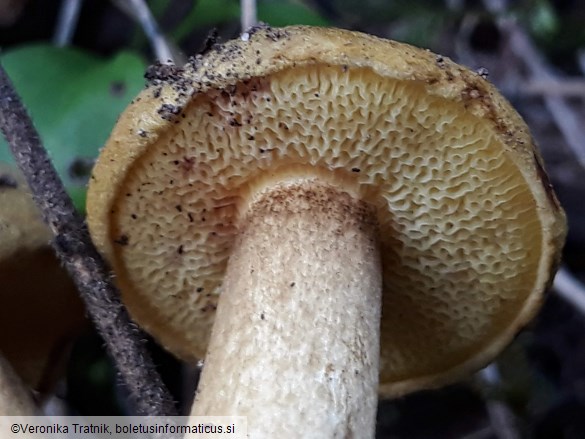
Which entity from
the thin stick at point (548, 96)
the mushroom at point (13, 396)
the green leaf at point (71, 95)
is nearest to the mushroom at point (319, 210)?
the mushroom at point (13, 396)

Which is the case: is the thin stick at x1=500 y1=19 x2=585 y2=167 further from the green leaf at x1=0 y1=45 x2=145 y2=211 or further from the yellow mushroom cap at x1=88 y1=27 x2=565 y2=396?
the green leaf at x1=0 y1=45 x2=145 y2=211

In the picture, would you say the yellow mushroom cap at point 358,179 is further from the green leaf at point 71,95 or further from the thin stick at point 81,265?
the green leaf at point 71,95

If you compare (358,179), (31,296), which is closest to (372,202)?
(358,179)

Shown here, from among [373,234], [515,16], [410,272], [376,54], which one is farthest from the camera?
[515,16]

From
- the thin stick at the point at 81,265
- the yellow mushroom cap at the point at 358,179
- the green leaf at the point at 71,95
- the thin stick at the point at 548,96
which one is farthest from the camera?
the thin stick at the point at 548,96

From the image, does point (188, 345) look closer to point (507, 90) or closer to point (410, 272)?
point (410, 272)

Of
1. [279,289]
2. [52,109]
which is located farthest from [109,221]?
[52,109]
